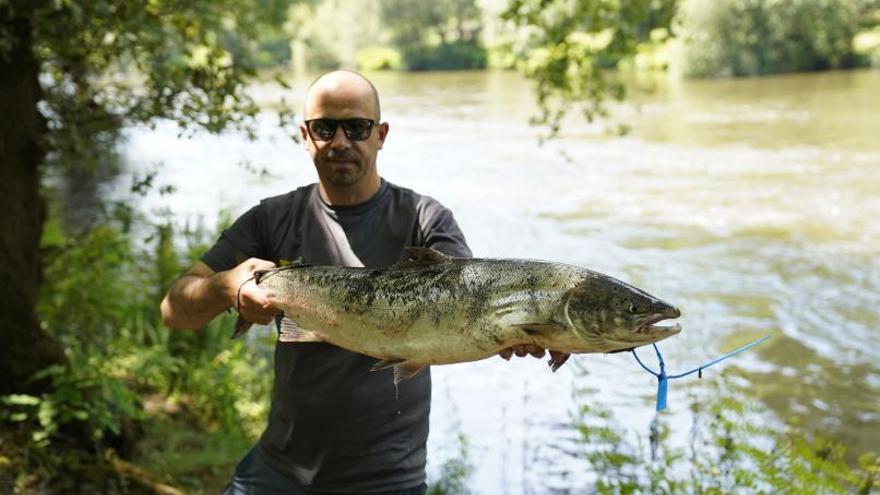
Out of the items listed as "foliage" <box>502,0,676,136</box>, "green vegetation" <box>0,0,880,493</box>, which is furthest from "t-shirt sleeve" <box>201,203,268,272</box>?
"foliage" <box>502,0,676,136</box>

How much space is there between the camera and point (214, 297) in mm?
3186

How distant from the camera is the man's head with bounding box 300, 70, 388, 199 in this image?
126 inches

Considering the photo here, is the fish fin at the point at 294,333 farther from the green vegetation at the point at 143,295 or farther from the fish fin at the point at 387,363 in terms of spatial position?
the green vegetation at the point at 143,295

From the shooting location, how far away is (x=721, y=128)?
26953 mm

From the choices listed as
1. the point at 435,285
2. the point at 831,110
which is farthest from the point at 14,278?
the point at 831,110

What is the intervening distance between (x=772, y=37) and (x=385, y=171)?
31.2 metres

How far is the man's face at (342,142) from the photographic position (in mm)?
3191

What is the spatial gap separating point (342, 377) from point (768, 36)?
46028mm

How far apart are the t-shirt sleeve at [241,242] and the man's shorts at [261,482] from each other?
72 cm

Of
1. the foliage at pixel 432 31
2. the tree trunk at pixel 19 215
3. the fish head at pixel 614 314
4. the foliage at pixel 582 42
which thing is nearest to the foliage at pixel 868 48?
the foliage at pixel 432 31

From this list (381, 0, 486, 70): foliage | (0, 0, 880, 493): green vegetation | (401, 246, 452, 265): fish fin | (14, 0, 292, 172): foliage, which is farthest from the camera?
(381, 0, 486, 70): foliage

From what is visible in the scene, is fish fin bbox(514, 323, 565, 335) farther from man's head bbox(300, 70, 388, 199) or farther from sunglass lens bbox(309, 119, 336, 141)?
sunglass lens bbox(309, 119, 336, 141)

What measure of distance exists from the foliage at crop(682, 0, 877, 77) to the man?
41.4 metres

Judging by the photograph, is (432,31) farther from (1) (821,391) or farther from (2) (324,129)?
(2) (324,129)
